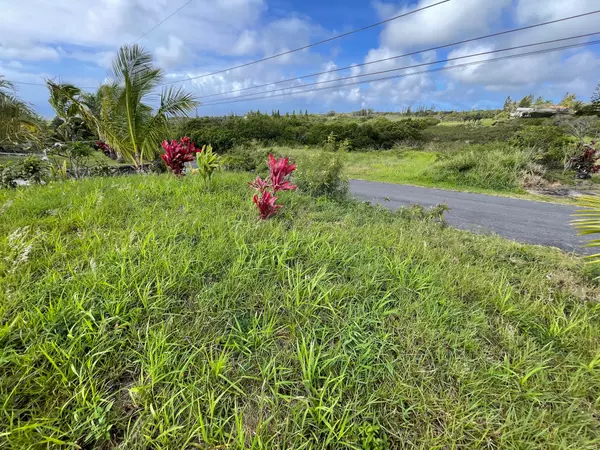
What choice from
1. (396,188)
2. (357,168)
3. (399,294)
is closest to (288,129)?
(357,168)

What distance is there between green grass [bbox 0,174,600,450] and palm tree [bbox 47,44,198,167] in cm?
454

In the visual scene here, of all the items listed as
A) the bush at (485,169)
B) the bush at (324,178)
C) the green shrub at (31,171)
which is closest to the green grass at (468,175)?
the bush at (485,169)

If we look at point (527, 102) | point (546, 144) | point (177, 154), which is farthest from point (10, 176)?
point (527, 102)

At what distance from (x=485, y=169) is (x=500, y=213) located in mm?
4668

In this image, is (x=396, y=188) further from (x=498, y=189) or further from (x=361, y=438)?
(x=361, y=438)

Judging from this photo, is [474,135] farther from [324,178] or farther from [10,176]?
[10,176]

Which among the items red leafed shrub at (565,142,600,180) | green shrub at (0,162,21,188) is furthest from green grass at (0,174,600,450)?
red leafed shrub at (565,142,600,180)

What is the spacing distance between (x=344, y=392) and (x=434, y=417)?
0.42 meters

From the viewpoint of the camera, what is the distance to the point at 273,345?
5.04ft

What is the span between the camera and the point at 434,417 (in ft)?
4.15

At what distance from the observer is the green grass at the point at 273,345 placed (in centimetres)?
116

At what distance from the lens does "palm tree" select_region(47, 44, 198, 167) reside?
19.9 ft

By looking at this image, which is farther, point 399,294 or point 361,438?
point 399,294

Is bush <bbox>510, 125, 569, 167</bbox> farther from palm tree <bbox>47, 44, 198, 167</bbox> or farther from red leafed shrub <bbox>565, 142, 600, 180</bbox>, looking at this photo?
palm tree <bbox>47, 44, 198, 167</bbox>
